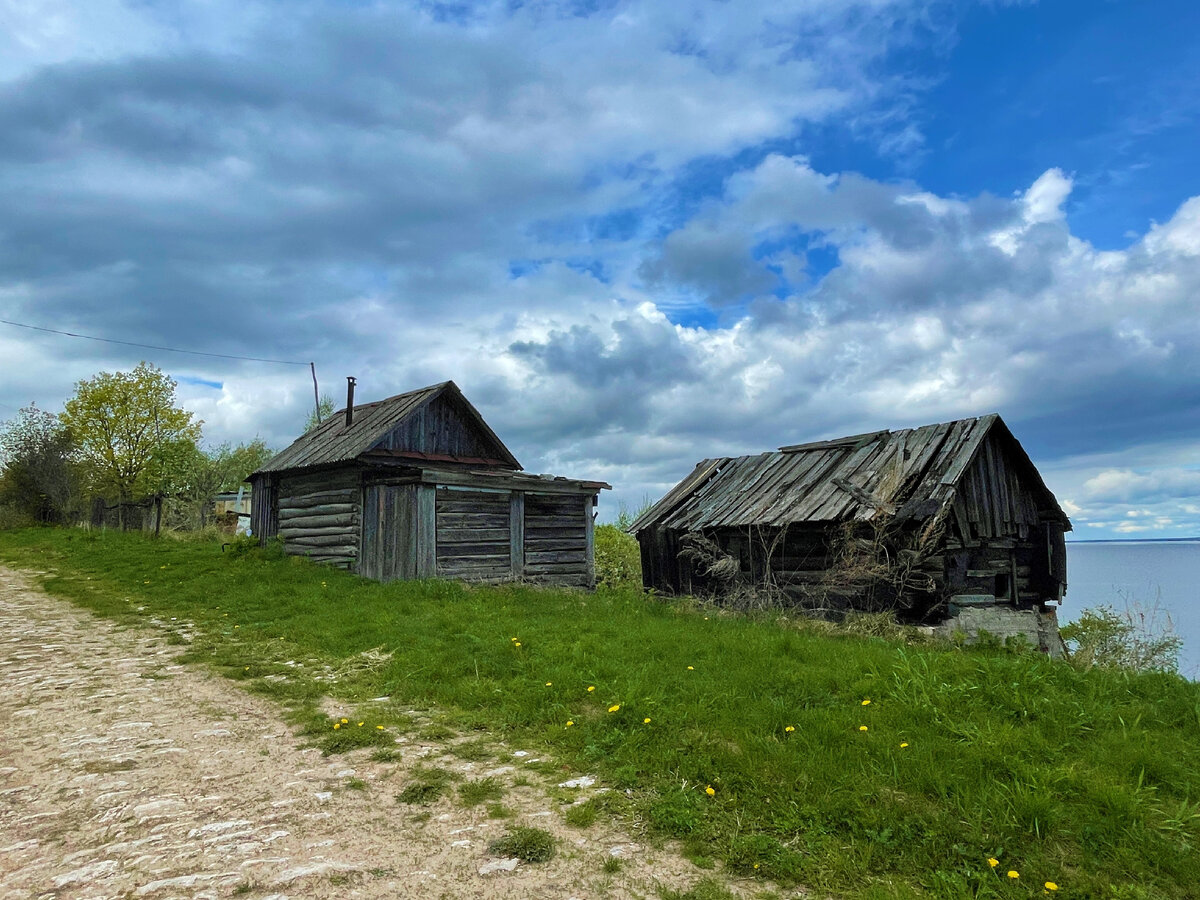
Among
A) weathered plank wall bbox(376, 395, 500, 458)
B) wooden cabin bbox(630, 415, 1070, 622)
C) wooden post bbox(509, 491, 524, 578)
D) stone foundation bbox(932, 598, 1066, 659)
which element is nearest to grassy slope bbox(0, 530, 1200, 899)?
wooden cabin bbox(630, 415, 1070, 622)

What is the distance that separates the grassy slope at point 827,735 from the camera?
13.5ft

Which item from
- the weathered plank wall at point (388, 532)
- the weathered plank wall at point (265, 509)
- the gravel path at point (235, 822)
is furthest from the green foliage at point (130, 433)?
the gravel path at point (235, 822)

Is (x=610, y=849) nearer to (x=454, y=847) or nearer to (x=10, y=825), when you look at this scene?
(x=454, y=847)

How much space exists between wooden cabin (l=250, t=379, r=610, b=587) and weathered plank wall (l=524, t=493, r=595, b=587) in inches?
1.2

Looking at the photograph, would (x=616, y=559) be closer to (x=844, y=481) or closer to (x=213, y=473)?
(x=844, y=481)

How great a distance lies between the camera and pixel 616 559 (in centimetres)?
2512

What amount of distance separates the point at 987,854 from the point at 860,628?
836cm

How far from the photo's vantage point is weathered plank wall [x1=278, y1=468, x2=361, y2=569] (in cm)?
1867

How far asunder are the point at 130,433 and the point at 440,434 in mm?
27581

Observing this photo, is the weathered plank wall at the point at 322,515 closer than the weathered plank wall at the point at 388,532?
No

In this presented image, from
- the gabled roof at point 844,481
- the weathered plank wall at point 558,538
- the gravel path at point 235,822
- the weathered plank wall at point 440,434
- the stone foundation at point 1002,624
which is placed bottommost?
the stone foundation at point 1002,624

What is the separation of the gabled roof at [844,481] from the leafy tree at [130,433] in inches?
1285

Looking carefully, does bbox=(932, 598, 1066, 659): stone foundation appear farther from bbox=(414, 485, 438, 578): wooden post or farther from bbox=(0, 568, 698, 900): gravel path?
bbox=(414, 485, 438, 578): wooden post

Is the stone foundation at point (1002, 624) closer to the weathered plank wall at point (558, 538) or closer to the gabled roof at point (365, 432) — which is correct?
the weathered plank wall at point (558, 538)
